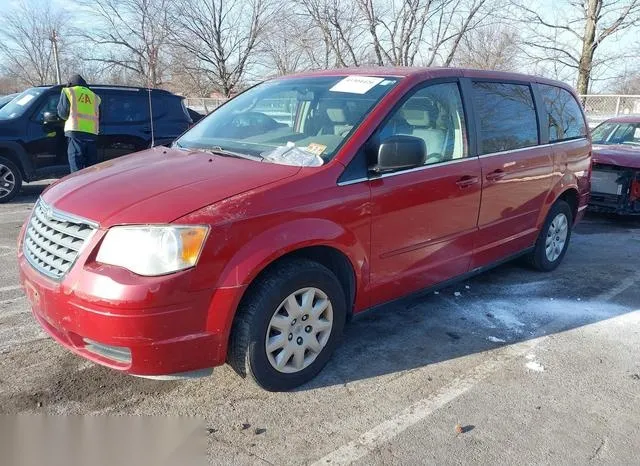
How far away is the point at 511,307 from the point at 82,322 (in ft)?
10.9

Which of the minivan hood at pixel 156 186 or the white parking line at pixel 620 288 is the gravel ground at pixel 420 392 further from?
the minivan hood at pixel 156 186

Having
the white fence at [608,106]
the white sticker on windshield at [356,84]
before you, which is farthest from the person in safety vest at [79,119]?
the white fence at [608,106]

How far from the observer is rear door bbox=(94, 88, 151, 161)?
29.8ft

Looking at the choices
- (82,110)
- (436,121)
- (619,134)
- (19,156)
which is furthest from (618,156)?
(19,156)

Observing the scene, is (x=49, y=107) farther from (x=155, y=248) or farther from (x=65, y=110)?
(x=155, y=248)

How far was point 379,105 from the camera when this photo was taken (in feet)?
11.4

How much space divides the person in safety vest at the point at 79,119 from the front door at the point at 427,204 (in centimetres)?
604

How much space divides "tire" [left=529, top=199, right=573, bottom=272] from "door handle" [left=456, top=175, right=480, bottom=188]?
154cm

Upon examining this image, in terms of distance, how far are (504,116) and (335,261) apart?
2.19 m

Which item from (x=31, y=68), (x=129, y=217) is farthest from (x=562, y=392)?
(x=31, y=68)

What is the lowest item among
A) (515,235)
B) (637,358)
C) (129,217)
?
(637,358)

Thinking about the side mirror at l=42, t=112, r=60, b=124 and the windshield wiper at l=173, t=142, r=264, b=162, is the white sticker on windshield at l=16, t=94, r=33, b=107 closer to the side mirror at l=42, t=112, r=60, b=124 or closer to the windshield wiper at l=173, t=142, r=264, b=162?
the side mirror at l=42, t=112, r=60, b=124

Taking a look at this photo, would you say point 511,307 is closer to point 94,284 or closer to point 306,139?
point 306,139

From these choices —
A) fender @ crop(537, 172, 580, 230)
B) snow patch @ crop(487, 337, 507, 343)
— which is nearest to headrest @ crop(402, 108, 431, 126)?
snow patch @ crop(487, 337, 507, 343)
